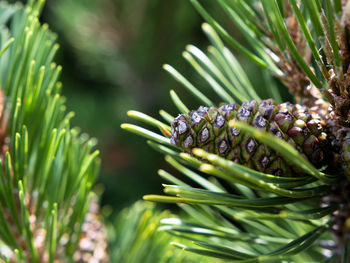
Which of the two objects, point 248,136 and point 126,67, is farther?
point 126,67

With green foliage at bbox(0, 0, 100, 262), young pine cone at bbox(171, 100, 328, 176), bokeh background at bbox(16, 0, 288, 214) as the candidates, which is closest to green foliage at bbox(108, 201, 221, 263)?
green foliage at bbox(0, 0, 100, 262)

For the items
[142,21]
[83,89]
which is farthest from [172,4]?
[83,89]

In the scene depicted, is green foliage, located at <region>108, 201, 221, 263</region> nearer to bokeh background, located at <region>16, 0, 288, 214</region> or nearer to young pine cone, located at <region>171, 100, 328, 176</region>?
young pine cone, located at <region>171, 100, 328, 176</region>

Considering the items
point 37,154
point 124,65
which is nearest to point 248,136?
point 37,154

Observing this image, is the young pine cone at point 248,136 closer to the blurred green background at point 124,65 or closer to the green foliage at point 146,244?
the green foliage at point 146,244

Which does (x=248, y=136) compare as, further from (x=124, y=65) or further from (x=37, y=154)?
(x=124, y=65)

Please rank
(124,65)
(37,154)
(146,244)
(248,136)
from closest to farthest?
(248,136)
(37,154)
(146,244)
(124,65)

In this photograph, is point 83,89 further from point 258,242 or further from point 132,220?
point 258,242

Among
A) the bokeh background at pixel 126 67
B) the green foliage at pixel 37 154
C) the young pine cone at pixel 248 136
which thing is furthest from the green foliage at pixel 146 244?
the bokeh background at pixel 126 67
